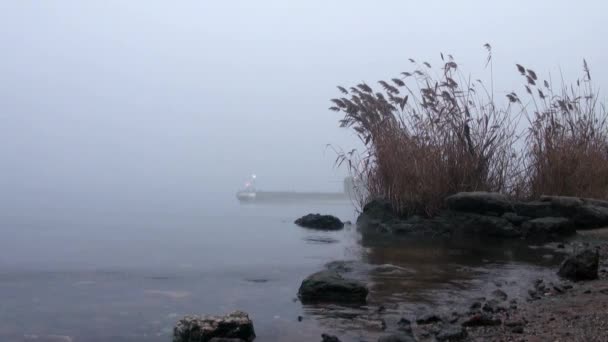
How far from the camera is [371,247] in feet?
23.5

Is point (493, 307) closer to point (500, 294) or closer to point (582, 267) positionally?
point (500, 294)

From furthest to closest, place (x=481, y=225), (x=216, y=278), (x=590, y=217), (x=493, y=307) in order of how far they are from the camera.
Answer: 1. (x=481, y=225)
2. (x=590, y=217)
3. (x=216, y=278)
4. (x=493, y=307)

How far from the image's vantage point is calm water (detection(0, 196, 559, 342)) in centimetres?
347

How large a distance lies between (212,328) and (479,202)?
6093 millimetres

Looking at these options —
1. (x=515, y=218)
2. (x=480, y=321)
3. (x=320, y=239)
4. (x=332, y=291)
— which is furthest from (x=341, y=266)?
(x=515, y=218)

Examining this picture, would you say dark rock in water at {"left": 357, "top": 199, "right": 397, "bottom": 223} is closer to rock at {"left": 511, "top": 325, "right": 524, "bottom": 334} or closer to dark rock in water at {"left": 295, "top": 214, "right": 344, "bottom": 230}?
dark rock in water at {"left": 295, "top": 214, "right": 344, "bottom": 230}

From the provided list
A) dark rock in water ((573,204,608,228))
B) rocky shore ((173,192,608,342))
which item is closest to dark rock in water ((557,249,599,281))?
rocky shore ((173,192,608,342))

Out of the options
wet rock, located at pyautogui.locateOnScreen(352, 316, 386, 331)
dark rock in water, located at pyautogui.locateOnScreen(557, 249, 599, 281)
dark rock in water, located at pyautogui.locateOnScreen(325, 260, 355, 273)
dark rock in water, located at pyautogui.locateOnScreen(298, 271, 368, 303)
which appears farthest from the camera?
dark rock in water, located at pyautogui.locateOnScreen(325, 260, 355, 273)

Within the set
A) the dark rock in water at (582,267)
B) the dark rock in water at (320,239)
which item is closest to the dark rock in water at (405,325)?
the dark rock in water at (582,267)

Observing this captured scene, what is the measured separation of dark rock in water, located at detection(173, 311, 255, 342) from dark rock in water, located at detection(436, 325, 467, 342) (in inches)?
38.5

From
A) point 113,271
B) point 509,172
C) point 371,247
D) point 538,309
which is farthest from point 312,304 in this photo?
point 509,172

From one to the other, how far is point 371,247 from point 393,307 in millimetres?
3257

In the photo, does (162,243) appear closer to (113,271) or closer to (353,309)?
(113,271)

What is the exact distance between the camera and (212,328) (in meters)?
3.18
